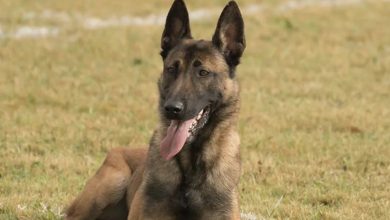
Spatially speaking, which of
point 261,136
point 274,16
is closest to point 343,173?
point 261,136

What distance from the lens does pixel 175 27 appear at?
7.57m

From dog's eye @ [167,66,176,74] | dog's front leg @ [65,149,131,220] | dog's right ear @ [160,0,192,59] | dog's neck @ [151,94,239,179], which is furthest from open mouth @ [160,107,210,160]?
dog's front leg @ [65,149,131,220]

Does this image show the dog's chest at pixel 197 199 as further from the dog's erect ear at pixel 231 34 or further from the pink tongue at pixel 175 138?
the dog's erect ear at pixel 231 34

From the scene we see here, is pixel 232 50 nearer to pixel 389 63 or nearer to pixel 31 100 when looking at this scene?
pixel 31 100

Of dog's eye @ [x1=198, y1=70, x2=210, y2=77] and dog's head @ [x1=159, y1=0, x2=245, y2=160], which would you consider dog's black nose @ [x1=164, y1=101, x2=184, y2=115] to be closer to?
dog's head @ [x1=159, y1=0, x2=245, y2=160]

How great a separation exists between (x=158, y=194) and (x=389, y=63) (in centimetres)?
1182

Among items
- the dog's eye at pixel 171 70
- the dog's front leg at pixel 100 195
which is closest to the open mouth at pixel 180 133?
the dog's eye at pixel 171 70

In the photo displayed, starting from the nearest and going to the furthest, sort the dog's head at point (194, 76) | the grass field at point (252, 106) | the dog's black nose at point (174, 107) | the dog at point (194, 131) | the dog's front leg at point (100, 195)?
the dog's black nose at point (174, 107)
the dog's head at point (194, 76)
the dog at point (194, 131)
the dog's front leg at point (100, 195)
the grass field at point (252, 106)

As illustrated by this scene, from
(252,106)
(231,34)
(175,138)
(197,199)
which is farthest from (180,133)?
(252,106)

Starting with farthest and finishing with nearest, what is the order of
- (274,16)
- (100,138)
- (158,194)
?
(274,16) → (100,138) → (158,194)

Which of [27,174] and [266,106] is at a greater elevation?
[27,174]

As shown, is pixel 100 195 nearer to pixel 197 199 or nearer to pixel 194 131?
pixel 197 199

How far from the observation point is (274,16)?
22.4 metres

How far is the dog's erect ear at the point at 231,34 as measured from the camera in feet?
24.2
